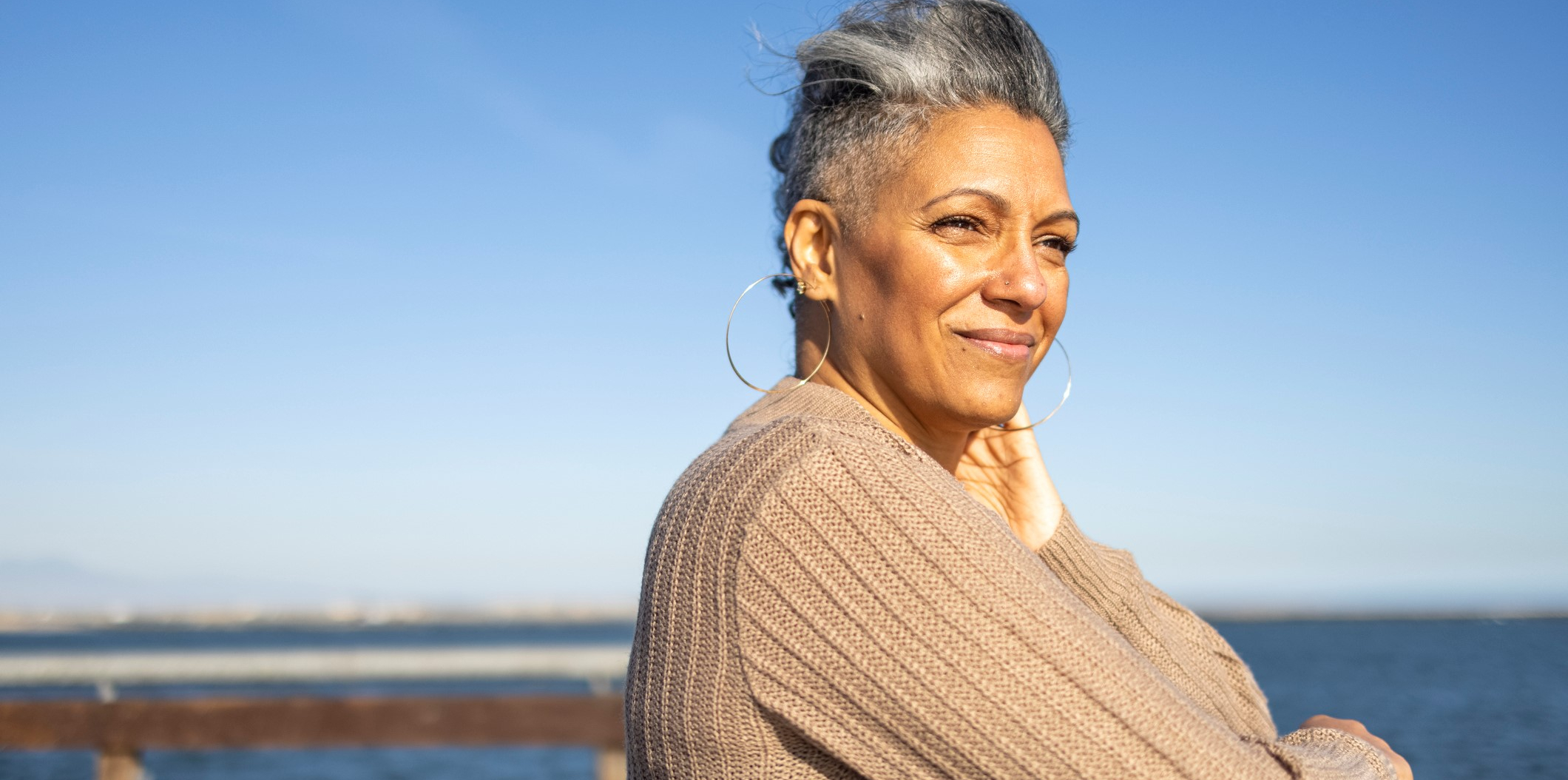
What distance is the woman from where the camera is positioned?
869 millimetres

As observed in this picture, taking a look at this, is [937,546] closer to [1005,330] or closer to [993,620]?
[993,620]

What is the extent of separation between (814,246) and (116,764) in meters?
2.69

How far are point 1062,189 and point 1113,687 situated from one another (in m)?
0.69

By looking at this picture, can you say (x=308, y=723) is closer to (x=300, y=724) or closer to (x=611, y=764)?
(x=300, y=724)

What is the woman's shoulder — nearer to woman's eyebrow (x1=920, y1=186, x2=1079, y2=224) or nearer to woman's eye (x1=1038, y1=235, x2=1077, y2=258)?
woman's eyebrow (x1=920, y1=186, x2=1079, y2=224)

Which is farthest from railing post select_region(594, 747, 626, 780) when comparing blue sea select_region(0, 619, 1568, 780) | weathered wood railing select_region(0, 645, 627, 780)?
blue sea select_region(0, 619, 1568, 780)

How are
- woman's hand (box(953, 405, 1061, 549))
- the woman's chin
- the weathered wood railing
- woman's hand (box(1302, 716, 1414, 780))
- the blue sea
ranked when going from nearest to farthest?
woman's hand (box(1302, 716, 1414, 780))
the woman's chin
woman's hand (box(953, 405, 1061, 549))
the weathered wood railing
the blue sea

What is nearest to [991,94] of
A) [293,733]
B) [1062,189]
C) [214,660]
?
[1062,189]

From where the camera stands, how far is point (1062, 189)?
1353 millimetres

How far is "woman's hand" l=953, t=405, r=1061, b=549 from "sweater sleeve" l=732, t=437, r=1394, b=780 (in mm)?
738

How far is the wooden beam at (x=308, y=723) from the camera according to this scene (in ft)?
9.39

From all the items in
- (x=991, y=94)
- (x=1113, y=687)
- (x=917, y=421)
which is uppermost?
(x=991, y=94)

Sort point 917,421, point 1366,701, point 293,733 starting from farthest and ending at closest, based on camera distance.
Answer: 1. point 1366,701
2. point 293,733
3. point 917,421

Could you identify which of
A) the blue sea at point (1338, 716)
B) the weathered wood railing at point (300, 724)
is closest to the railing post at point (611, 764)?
the weathered wood railing at point (300, 724)
